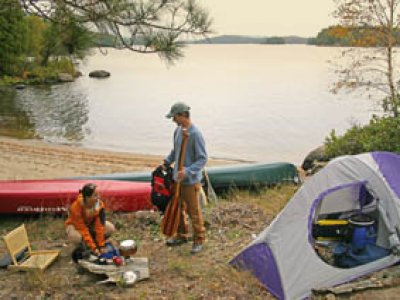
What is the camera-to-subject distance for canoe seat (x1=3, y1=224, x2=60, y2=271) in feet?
15.6

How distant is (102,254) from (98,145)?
639 inches

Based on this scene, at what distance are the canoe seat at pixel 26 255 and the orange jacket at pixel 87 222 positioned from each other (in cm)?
45

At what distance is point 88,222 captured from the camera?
4.87 meters

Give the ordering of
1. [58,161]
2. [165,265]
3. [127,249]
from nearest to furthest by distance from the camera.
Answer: [127,249], [165,265], [58,161]

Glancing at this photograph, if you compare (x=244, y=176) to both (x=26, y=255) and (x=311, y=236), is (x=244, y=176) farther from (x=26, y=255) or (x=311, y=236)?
(x=26, y=255)

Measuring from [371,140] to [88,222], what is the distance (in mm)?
5945

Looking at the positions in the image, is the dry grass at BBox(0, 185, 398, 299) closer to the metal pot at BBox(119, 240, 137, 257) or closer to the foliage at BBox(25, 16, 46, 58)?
the metal pot at BBox(119, 240, 137, 257)

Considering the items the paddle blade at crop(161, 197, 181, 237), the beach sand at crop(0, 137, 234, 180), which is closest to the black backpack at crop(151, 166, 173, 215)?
the paddle blade at crop(161, 197, 181, 237)

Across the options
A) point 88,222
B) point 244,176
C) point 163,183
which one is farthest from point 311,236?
point 244,176

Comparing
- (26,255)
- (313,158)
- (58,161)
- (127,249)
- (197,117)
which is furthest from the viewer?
(197,117)

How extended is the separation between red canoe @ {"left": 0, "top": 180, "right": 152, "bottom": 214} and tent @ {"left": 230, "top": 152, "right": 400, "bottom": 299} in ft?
9.07

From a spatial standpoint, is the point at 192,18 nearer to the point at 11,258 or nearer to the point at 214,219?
the point at 214,219

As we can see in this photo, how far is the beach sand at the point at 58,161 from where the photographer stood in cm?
1302

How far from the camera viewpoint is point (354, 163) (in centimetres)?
494
